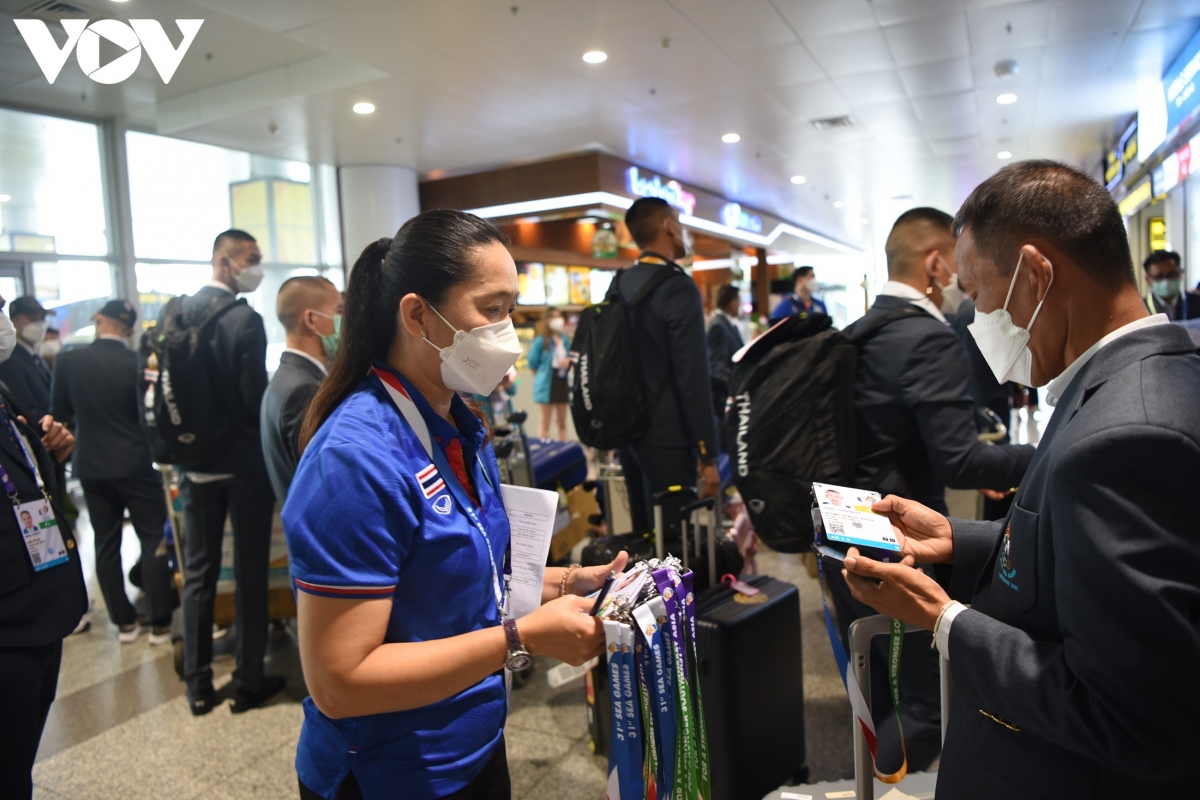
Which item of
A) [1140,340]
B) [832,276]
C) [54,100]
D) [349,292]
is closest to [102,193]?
[54,100]

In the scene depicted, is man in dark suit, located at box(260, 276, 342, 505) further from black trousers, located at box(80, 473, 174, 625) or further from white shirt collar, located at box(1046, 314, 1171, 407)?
white shirt collar, located at box(1046, 314, 1171, 407)

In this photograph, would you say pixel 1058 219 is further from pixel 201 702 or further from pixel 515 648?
pixel 201 702

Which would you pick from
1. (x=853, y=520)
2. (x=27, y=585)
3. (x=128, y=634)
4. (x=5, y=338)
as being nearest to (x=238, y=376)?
(x=5, y=338)

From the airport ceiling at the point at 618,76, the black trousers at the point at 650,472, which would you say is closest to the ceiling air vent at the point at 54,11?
the airport ceiling at the point at 618,76

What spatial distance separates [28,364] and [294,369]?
3.47 metres

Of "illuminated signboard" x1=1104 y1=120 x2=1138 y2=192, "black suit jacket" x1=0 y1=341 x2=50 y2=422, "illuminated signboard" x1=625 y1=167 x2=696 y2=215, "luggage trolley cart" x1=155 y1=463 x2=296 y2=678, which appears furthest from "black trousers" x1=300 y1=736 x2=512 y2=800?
"illuminated signboard" x1=1104 y1=120 x2=1138 y2=192

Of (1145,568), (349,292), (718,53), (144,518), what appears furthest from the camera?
(718,53)

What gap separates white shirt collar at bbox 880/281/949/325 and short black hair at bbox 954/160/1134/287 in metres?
1.29

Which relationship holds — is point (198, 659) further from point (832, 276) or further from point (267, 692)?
point (832, 276)

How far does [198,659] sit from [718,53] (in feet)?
17.6

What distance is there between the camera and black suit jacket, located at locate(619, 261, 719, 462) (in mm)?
3303

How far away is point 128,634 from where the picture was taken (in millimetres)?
4160

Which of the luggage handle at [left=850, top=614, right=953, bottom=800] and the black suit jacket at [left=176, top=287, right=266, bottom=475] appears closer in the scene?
the luggage handle at [left=850, top=614, right=953, bottom=800]

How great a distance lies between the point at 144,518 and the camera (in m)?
4.29
